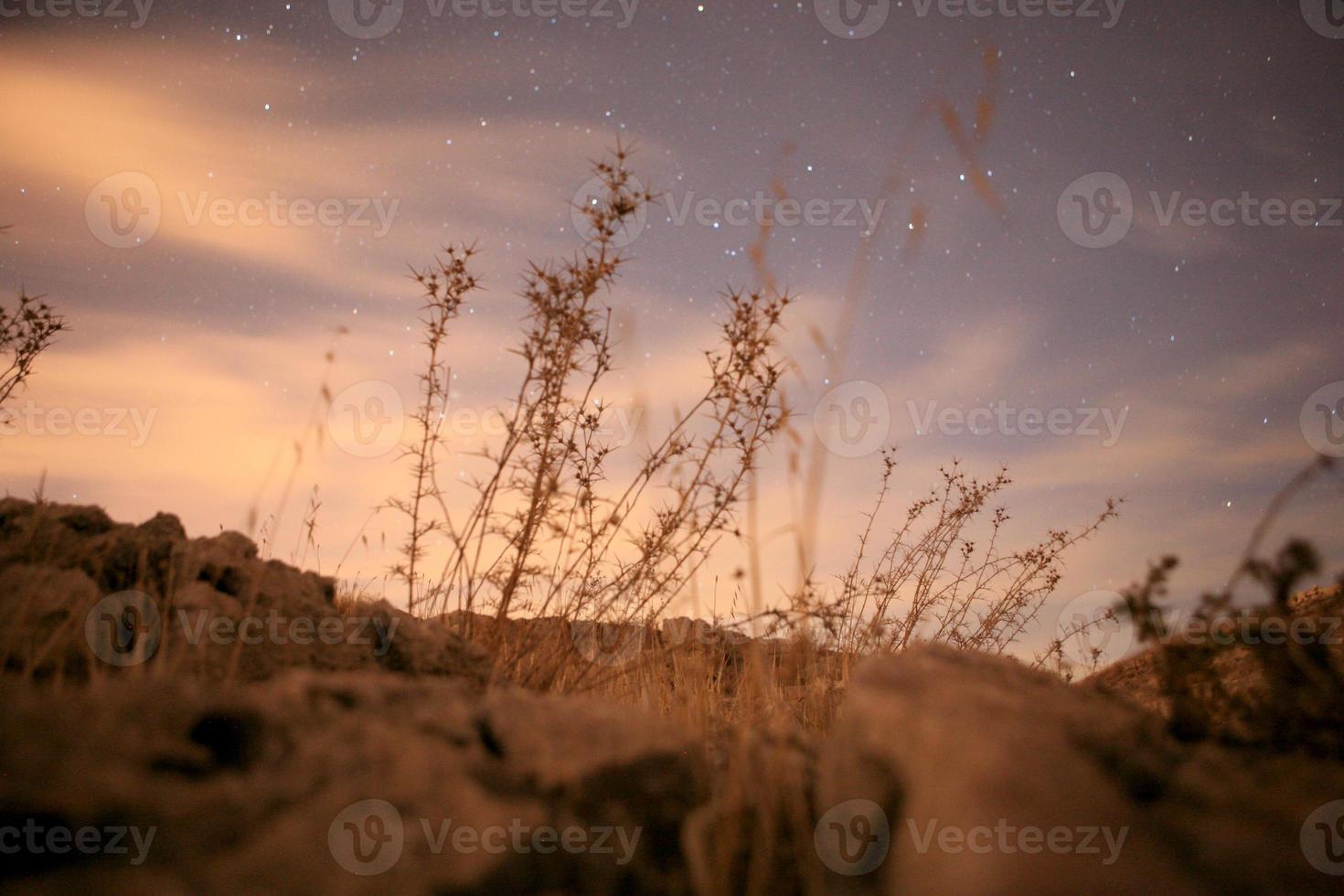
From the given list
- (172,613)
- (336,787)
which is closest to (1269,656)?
(336,787)

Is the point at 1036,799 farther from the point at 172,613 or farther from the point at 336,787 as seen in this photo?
the point at 172,613

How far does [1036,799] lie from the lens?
135 cm

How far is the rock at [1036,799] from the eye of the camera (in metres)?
1.28

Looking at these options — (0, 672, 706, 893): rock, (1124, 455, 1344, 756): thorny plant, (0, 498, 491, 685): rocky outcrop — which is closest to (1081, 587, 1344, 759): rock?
(1124, 455, 1344, 756): thorny plant

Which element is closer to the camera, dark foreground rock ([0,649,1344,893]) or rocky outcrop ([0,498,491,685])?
dark foreground rock ([0,649,1344,893])

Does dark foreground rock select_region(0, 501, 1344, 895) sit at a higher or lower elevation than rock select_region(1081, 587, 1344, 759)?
lower

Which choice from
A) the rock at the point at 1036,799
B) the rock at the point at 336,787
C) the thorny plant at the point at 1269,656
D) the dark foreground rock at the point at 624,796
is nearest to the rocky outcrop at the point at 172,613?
the dark foreground rock at the point at 624,796

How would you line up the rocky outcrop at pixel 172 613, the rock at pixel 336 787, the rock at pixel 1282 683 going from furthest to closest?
the rocky outcrop at pixel 172 613
the rock at pixel 1282 683
the rock at pixel 336 787

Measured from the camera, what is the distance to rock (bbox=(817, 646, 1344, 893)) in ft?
4.21

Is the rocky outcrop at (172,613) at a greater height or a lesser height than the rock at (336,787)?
greater

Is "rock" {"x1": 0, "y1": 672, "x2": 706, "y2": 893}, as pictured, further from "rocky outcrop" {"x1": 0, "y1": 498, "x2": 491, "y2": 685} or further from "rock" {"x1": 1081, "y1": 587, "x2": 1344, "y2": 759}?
"rock" {"x1": 1081, "y1": 587, "x2": 1344, "y2": 759}

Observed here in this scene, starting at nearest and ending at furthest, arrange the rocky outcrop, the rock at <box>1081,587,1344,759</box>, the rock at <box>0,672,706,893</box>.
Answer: the rock at <box>0,672,706,893</box> → the rock at <box>1081,587,1344,759</box> → the rocky outcrop

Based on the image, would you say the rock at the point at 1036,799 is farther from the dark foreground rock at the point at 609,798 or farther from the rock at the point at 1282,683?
the rock at the point at 1282,683

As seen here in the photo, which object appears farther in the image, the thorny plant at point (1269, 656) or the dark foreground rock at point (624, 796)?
the thorny plant at point (1269, 656)
